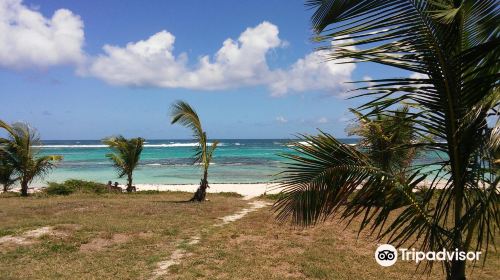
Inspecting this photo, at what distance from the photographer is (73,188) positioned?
65.0 ft

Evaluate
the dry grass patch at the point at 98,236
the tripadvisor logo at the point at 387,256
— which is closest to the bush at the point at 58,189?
the dry grass patch at the point at 98,236

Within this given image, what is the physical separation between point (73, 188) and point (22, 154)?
9.34 ft

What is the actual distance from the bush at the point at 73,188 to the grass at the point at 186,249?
7424 millimetres

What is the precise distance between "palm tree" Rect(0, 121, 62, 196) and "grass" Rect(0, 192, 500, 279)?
6679mm

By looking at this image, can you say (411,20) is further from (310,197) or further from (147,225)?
(147,225)

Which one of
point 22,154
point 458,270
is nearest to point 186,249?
point 458,270

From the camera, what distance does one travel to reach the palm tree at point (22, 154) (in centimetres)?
1814

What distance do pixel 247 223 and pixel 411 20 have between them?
9065 mm

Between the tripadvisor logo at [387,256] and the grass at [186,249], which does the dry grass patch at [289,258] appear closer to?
the grass at [186,249]

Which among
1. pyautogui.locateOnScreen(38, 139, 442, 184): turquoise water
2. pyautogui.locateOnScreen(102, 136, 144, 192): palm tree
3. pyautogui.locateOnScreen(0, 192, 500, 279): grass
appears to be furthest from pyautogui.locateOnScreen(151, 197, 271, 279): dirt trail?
pyautogui.locateOnScreen(102, 136, 144, 192): palm tree

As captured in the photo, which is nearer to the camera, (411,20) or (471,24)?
(411,20)

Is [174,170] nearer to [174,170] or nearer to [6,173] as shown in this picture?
[174,170]

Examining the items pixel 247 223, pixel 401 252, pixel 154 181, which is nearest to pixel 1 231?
pixel 247 223

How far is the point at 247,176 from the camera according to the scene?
36.3 meters
